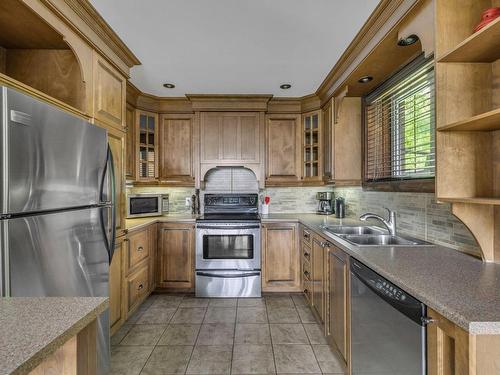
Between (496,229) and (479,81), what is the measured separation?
72cm

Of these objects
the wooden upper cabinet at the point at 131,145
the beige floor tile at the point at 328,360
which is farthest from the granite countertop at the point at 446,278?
the wooden upper cabinet at the point at 131,145

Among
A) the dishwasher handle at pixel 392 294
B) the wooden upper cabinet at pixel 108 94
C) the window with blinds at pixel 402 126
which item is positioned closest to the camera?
the dishwasher handle at pixel 392 294

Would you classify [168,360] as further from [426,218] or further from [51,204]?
[426,218]

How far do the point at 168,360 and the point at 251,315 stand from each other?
0.94m

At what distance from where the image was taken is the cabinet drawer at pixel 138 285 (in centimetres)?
261

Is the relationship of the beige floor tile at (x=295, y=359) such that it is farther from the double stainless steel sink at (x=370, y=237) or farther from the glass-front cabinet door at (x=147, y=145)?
the glass-front cabinet door at (x=147, y=145)

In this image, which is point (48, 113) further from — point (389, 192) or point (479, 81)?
point (389, 192)

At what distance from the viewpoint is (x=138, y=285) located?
2.79 metres

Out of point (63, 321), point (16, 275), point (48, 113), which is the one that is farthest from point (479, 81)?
point (16, 275)

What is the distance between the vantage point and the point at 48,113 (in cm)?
125

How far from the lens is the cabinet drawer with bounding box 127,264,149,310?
261 cm

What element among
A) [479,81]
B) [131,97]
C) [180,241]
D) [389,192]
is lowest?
[180,241]

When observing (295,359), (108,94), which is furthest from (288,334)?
(108,94)

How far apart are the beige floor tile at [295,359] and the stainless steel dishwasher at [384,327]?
Result: 430mm
